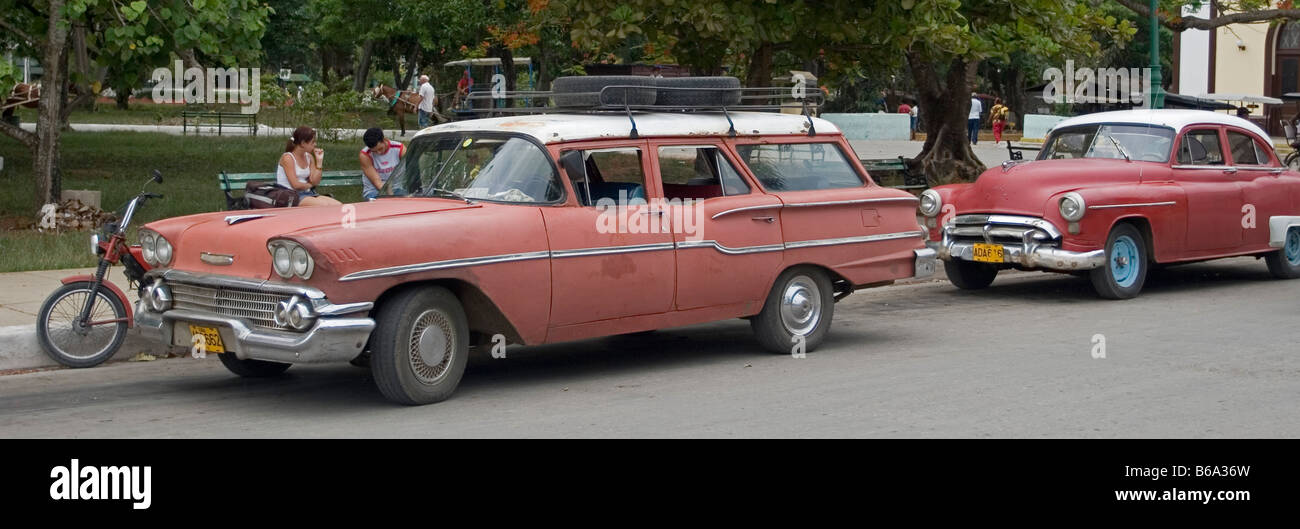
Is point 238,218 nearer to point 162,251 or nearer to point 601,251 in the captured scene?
point 162,251

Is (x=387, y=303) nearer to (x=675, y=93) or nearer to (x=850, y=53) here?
(x=675, y=93)

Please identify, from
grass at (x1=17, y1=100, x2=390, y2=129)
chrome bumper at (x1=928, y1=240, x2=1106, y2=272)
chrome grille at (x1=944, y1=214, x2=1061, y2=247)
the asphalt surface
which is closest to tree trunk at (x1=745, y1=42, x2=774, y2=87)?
chrome grille at (x1=944, y1=214, x2=1061, y2=247)

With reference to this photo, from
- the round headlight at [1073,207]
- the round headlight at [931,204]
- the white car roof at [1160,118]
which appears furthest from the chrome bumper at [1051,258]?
the white car roof at [1160,118]

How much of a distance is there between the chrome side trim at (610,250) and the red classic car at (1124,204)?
4547mm

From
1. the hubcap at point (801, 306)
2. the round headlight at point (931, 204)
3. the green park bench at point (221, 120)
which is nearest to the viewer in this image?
the hubcap at point (801, 306)

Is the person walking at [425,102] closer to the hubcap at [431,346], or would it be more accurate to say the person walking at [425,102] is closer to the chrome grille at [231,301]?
the chrome grille at [231,301]

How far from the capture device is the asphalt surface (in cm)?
718

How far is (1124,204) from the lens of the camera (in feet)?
39.9

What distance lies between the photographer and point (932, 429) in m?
7.11

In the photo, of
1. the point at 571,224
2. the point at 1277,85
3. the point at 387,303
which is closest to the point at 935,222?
the point at 571,224

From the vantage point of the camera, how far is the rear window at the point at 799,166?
376 inches

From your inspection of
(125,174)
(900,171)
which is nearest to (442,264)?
(900,171)

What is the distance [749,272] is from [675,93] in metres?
1.33
